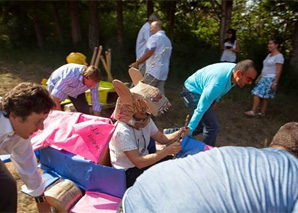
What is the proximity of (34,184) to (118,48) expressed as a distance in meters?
6.59

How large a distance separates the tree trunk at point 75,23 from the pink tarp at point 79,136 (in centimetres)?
652

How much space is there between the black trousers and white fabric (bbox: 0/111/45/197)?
0.41 ft

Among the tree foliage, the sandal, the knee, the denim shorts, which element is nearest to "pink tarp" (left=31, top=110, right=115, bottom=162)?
the knee

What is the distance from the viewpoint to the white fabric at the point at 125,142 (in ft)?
6.82

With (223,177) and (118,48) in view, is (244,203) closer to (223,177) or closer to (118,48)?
(223,177)

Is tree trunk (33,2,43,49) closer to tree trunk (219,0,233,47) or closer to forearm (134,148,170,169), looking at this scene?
tree trunk (219,0,233,47)

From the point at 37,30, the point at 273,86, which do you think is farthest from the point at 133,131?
the point at 37,30

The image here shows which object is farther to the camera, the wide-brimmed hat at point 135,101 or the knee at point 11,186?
the wide-brimmed hat at point 135,101

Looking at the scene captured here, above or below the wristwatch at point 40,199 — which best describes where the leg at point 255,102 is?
below

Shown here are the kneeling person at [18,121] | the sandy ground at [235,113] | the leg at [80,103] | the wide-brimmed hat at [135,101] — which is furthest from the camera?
the sandy ground at [235,113]

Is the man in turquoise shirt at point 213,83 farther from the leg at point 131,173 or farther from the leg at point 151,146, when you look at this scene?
the leg at point 131,173

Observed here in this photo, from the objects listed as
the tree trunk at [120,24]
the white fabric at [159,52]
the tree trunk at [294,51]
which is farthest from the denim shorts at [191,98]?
the tree trunk at [120,24]

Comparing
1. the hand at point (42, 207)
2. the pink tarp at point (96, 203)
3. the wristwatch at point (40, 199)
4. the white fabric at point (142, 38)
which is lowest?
the pink tarp at point (96, 203)

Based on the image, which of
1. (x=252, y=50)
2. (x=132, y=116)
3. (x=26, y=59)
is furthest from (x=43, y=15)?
(x=132, y=116)
